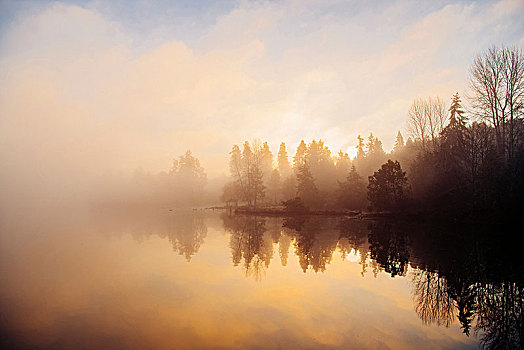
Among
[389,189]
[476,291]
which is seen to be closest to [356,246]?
[476,291]

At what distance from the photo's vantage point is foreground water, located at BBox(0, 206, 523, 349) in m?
7.27

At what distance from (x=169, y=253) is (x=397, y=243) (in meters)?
17.1

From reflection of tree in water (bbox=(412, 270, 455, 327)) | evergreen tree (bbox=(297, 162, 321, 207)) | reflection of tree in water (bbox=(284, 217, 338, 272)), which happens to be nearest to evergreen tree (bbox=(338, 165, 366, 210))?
evergreen tree (bbox=(297, 162, 321, 207))

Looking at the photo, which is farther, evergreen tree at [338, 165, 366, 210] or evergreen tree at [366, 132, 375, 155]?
evergreen tree at [366, 132, 375, 155]

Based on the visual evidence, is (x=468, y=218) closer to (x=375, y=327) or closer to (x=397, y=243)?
(x=397, y=243)

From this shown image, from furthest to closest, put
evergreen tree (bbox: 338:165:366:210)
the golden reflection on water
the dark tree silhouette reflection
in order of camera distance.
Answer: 1. evergreen tree (bbox: 338:165:366:210)
2. the dark tree silhouette reflection
3. the golden reflection on water

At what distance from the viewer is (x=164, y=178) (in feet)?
364

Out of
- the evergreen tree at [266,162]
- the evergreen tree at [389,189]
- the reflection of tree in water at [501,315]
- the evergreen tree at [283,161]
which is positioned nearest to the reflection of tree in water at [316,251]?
the reflection of tree in water at [501,315]

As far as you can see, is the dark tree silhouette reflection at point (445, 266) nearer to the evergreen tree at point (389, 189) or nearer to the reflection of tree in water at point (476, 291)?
the reflection of tree in water at point (476, 291)

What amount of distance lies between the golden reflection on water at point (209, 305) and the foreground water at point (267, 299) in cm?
5

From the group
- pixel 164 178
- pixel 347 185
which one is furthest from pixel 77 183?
pixel 347 185

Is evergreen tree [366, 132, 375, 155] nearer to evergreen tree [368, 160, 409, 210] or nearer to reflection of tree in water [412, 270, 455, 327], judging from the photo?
evergreen tree [368, 160, 409, 210]

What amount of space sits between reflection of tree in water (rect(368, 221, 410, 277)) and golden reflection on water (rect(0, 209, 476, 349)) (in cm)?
119

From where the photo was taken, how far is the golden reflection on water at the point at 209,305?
7.21m
